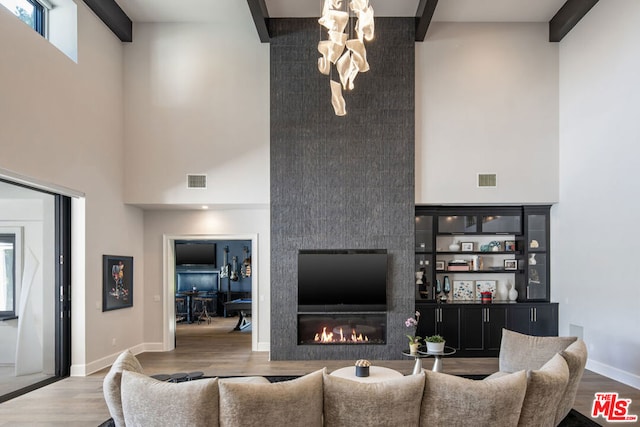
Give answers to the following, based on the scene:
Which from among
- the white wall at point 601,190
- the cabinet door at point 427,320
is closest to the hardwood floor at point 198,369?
the cabinet door at point 427,320

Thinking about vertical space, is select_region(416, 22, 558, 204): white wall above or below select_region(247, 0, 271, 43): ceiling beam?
below

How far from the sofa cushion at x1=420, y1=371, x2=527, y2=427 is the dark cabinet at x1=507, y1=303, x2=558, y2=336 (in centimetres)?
515

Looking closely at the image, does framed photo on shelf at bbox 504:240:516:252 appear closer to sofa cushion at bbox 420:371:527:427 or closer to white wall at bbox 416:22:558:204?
white wall at bbox 416:22:558:204

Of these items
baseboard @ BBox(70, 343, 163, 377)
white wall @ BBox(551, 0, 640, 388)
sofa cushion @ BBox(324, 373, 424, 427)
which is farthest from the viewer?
baseboard @ BBox(70, 343, 163, 377)

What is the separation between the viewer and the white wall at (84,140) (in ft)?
17.6

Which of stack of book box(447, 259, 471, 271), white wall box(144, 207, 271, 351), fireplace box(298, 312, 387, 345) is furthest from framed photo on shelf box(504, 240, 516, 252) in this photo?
white wall box(144, 207, 271, 351)

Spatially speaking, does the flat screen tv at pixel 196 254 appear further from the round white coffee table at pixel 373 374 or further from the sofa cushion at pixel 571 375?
the sofa cushion at pixel 571 375

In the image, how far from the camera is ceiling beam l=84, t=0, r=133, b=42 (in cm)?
696

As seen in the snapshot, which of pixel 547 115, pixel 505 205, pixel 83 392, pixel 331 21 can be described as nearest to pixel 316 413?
pixel 331 21

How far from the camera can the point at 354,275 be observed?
24.7ft

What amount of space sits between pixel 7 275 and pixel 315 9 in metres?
5.59

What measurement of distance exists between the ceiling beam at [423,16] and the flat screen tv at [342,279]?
3.52 metres

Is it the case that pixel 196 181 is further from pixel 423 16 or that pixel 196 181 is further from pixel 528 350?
pixel 528 350

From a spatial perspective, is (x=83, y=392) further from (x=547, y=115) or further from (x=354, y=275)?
(x=547, y=115)
